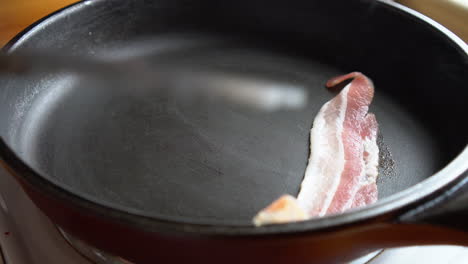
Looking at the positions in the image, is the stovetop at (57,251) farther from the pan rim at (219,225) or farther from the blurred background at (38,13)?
the blurred background at (38,13)

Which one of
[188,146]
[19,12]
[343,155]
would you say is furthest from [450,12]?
[19,12]

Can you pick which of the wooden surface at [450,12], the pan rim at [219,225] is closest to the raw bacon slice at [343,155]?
the pan rim at [219,225]

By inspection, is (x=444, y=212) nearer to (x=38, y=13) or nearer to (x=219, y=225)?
(x=219, y=225)

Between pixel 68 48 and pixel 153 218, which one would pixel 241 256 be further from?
pixel 68 48

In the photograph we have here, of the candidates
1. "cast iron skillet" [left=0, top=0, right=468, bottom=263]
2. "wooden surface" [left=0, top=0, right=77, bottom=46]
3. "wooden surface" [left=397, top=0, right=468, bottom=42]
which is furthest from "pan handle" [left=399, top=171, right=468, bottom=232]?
"wooden surface" [left=0, top=0, right=77, bottom=46]

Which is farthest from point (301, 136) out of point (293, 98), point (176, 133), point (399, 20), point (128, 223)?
point (128, 223)

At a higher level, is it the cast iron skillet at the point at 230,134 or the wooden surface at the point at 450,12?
the wooden surface at the point at 450,12
